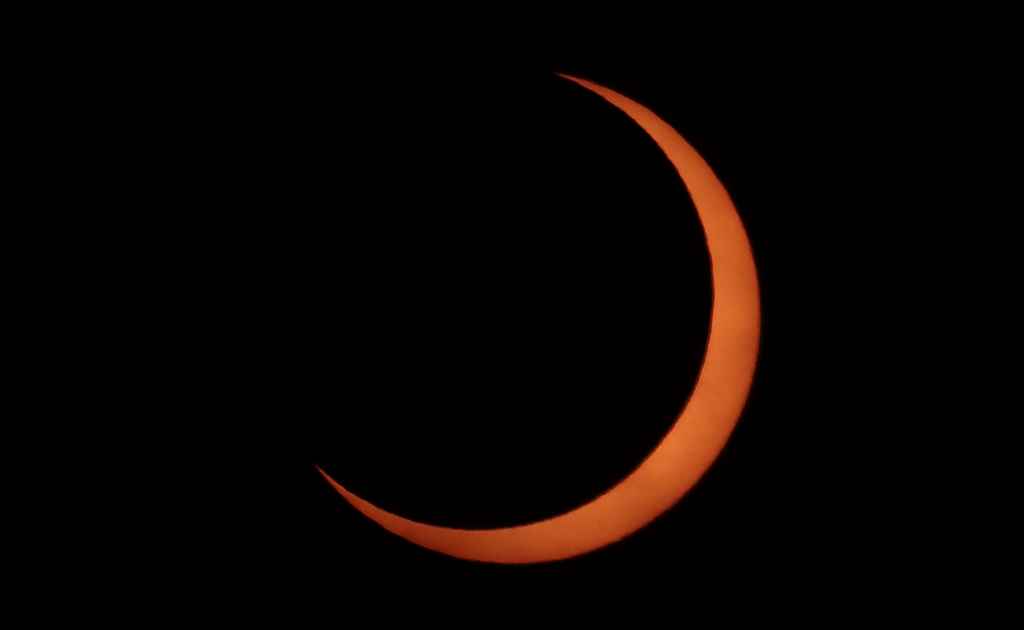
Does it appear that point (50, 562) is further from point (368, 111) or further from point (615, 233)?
point (615, 233)

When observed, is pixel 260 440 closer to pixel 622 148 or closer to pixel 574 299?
pixel 574 299

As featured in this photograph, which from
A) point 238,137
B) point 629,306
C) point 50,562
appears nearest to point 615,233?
point 629,306

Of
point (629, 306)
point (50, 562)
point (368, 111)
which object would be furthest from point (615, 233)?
point (50, 562)

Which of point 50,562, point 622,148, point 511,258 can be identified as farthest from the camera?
point 50,562

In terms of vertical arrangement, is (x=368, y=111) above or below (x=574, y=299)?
above

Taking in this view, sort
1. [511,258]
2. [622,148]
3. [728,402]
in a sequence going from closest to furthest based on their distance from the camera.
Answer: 1. [728,402]
2. [622,148]
3. [511,258]

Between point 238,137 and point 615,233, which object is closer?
point 615,233

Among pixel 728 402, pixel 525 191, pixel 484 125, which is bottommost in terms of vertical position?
pixel 728 402
